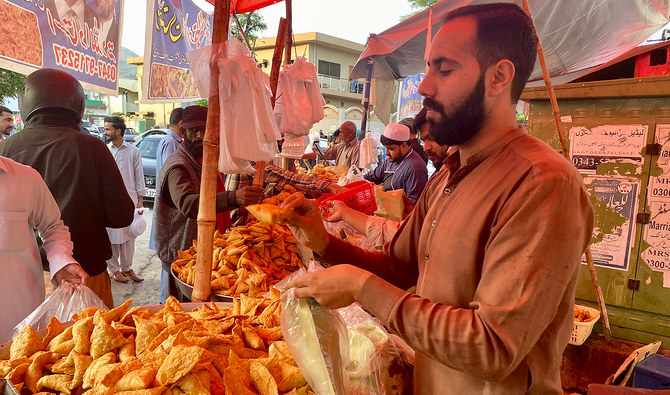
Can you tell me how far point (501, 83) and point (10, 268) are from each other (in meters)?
2.34

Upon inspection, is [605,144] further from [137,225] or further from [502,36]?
[137,225]

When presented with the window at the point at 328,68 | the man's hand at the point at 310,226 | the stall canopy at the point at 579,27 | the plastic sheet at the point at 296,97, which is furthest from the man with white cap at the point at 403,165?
the window at the point at 328,68

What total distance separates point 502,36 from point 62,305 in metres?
2.15

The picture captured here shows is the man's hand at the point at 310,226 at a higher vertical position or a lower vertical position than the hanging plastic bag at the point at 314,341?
higher

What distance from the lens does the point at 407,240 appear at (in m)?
1.61

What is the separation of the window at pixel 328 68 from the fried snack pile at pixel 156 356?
27.2m

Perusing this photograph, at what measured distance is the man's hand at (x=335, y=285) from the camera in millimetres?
1169

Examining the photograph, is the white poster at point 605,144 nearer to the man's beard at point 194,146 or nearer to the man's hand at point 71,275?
the man's beard at point 194,146

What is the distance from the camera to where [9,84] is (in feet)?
40.9

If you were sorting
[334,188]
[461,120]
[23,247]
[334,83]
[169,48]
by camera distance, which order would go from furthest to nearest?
1. [334,83]
2. [169,48]
3. [334,188]
4. [23,247]
5. [461,120]

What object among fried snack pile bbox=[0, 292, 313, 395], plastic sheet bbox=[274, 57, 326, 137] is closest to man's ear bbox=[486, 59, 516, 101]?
fried snack pile bbox=[0, 292, 313, 395]

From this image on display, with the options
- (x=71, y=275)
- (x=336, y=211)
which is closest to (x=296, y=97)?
(x=336, y=211)

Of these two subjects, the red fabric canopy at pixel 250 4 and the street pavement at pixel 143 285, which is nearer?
the red fabric canopy at pixel 250 4

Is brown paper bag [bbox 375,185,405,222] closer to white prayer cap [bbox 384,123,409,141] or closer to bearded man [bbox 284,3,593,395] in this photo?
bearded man [bbox 284,3,593,395]
